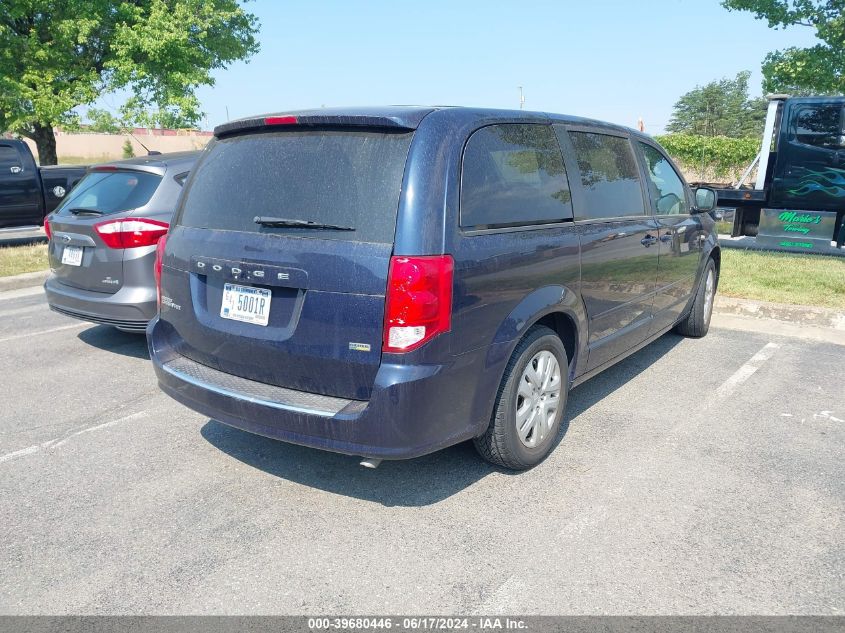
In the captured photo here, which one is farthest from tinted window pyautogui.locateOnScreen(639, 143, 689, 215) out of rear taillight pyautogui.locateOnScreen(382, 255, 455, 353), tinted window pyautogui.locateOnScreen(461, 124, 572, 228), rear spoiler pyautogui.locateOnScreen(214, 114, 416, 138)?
rear taillight pyautogui.locateOnScreen(382, 255, 455, 353)

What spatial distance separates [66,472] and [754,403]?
14.4ft

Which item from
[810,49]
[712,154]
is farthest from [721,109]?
[810,49]

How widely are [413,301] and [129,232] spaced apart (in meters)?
3.47

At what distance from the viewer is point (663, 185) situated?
17.3 feet

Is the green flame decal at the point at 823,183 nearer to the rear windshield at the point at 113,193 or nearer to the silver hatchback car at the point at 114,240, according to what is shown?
the silver hatchback car at the point at 114,240

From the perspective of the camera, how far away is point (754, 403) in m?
4.75

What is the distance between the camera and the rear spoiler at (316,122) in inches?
120

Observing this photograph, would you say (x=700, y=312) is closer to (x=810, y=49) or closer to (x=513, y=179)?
(x=513, y=179)

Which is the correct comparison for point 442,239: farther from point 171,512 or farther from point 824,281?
point 824,281

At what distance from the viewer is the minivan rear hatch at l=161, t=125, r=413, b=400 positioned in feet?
9.59

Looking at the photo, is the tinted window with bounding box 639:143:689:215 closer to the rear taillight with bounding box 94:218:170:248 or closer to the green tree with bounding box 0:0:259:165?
the rear taillight with bounding box 94:218:170:248

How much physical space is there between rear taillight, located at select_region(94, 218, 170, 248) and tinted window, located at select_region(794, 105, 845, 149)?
10.1 meters

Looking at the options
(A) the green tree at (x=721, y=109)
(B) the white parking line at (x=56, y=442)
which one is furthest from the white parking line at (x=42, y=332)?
(A) the green tree at (x=721, y=109)

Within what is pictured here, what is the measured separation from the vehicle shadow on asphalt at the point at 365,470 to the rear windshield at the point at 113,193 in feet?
7.66
